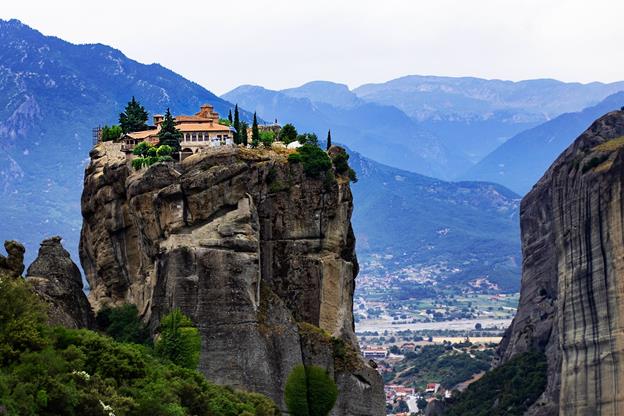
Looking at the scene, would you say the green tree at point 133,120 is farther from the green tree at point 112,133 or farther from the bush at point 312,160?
the bush at point 312,160

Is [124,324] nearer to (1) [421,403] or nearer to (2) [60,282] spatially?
(2) [60,282]

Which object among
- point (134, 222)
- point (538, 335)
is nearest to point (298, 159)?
point (134, 222)

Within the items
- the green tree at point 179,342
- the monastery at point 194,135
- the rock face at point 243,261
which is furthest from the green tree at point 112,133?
the green tree at point 179,342

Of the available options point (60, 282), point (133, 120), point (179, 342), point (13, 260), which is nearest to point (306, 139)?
point (133, 120)

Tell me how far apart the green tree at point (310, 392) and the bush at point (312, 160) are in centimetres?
901

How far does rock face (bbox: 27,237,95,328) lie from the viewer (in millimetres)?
64500

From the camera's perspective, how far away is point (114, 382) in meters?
52.2

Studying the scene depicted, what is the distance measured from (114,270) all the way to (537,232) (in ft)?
188

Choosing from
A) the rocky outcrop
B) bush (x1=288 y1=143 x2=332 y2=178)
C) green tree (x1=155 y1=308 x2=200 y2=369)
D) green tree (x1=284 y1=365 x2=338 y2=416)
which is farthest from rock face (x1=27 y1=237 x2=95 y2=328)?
bush (x1=288 y1=143 x2=332 y2=178)

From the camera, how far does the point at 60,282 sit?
216 ft

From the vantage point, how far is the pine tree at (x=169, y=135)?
72.9 metres

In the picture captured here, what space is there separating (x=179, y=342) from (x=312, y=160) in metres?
11.9

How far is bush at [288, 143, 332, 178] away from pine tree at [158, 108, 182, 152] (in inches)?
217

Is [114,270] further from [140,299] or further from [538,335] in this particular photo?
[538,335]
